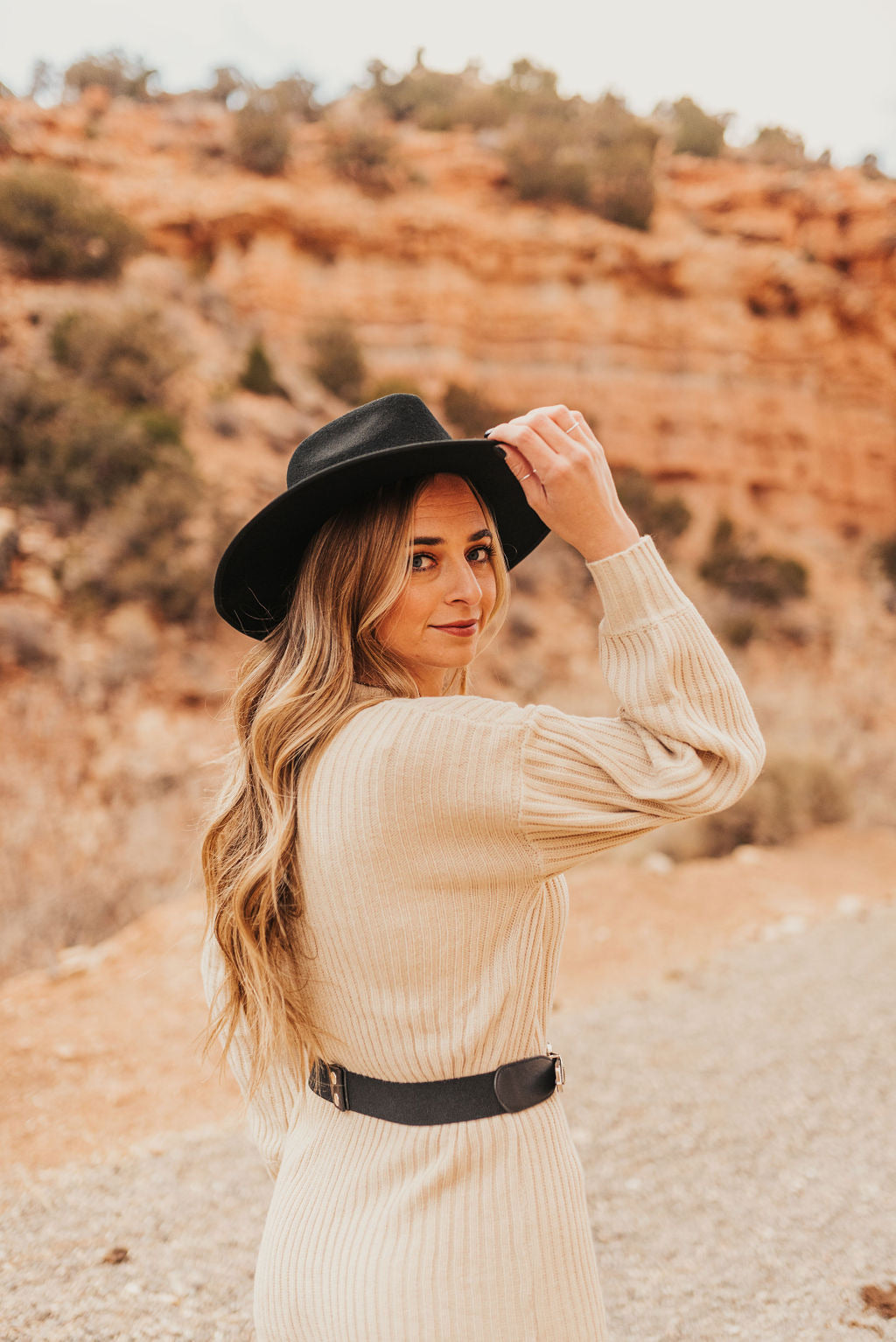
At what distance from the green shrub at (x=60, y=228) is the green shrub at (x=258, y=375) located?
2736 mm

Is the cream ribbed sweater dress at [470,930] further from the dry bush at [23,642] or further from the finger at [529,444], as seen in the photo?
the dry bush at [23,642]

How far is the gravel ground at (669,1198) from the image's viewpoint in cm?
263

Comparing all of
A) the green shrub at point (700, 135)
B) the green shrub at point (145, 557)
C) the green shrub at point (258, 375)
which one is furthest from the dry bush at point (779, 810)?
the green shrub at point (700, 135)

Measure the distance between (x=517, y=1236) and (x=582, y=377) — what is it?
1884 cm

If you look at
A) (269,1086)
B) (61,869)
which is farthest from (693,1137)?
(61,869)

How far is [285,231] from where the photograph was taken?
17828mm

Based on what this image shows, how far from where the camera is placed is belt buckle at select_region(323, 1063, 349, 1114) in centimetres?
129

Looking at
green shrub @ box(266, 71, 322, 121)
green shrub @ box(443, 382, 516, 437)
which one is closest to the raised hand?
green shrub @ box(443, 382, 516, 437)

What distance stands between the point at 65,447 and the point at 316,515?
10640mm

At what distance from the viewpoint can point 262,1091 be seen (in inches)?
66.0

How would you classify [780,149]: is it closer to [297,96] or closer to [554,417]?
[297,96]

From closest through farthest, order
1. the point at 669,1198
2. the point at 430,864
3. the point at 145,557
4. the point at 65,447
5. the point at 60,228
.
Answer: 1. the point at 430,864
2. the point at 669,1198
3. the point at 145,557
4. the point at 65,447
5. the point at 60,228

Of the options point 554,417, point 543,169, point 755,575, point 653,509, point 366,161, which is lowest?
point 554,417

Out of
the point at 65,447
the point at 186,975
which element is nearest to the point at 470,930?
the point at 186,975
